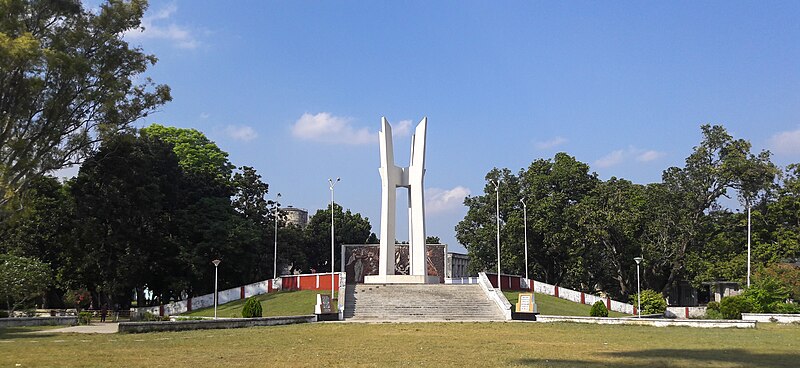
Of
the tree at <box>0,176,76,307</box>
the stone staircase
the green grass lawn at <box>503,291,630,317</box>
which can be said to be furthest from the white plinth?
the tree at <box>0,176,76,307</box>

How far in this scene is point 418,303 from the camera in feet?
132

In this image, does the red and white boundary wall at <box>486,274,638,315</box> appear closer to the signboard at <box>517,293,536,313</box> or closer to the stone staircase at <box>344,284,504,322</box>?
the stone staircase at <box>344,284,504,322</box>

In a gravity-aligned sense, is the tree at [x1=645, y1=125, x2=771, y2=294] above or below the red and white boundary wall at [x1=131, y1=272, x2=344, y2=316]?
above

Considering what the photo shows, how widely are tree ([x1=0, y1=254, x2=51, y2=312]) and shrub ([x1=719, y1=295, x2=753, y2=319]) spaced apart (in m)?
34.2

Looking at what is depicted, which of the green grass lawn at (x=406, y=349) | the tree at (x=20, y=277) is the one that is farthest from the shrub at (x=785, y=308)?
the tree at (x=20, y=277)

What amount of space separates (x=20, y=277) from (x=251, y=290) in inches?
576

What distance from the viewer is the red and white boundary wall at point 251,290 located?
46031 millimetres

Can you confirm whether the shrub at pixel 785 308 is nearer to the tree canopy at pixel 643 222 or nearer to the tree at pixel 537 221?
the tree canopy at pixel 643 222

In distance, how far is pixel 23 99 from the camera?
102 feet

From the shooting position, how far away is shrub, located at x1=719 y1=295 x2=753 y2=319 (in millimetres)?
34906

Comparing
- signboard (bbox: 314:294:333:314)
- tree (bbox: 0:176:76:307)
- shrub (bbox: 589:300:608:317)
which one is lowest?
shrub (bbox: 589:300:608:317)

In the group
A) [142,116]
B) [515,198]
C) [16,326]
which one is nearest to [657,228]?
[515,198]

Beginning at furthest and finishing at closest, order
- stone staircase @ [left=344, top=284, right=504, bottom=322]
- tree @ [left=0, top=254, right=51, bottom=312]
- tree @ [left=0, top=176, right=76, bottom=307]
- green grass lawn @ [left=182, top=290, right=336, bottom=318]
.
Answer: tree @ [left=0, top=176, right=76, bottom=307]
green grass lawn @ [left=182, top=290, right=336, bottom=318]
tree @ [left=0, top=254, right=51, bottom=312]
stone staircase @ [left=344, top=284, right=504, bottom=322]

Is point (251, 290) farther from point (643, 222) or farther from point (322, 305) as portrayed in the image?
point (643, 222)
